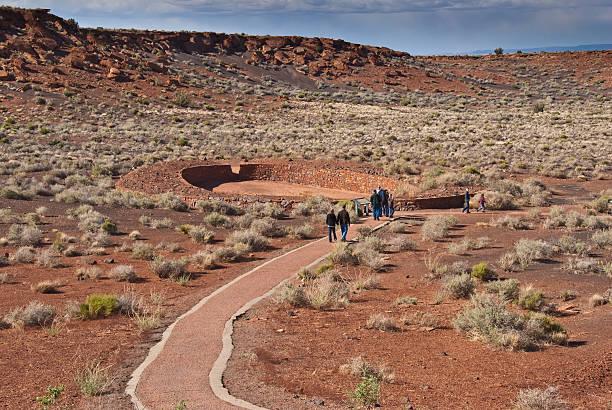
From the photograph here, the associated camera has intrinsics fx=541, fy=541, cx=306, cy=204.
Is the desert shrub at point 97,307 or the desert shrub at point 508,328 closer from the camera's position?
the desert shrub at point 508,328

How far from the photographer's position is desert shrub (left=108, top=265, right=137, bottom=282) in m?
14.4

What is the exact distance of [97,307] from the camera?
36.8ft

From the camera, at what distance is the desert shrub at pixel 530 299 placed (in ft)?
36.6

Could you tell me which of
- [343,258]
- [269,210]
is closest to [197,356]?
[343,258]

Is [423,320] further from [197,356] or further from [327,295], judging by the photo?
[197,356]

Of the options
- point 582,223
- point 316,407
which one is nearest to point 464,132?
point 582,223

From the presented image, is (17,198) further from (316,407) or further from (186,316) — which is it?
(316,407)

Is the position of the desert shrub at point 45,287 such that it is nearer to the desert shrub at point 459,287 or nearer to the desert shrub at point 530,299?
the desert shrub at point 459,287

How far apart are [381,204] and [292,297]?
11.2 meters

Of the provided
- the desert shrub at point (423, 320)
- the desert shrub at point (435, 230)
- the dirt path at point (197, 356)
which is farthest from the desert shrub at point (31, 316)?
the desert shrub at point (435, 230)

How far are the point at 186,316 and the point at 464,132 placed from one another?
39720 millimetres

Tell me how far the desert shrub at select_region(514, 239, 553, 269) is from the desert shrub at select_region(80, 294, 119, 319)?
1046 cm

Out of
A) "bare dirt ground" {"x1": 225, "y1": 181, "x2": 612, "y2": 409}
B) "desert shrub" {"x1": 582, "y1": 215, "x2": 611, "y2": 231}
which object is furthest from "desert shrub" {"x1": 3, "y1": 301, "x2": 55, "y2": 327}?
"desert shrub" {"x1": 582, "y1": 215, "x2": 611, "y2": 231}

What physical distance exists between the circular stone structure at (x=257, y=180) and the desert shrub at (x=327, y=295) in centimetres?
1398
